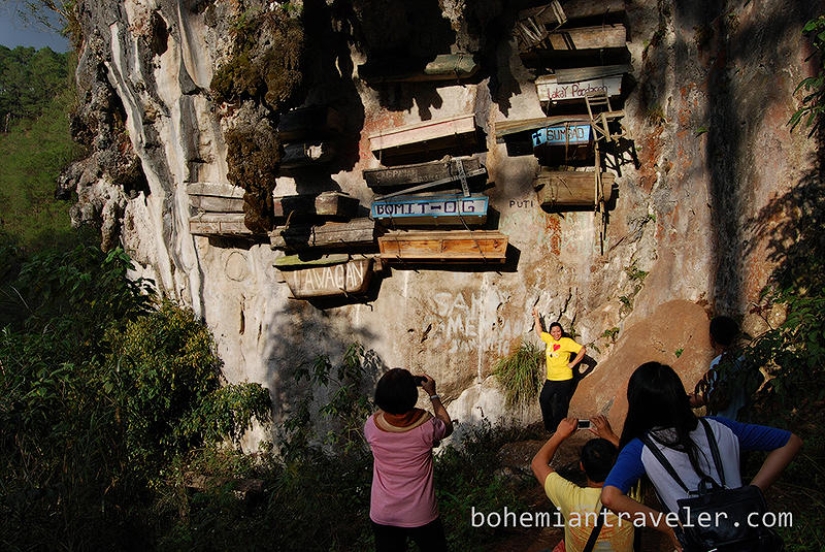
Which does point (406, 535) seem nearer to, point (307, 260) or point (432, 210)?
point (432, 210)

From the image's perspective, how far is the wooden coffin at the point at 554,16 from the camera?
6.87 m

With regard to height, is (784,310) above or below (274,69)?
below

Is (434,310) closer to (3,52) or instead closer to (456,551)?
(456,551)

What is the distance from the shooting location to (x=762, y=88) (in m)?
5.44

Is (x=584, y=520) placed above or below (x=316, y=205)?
below

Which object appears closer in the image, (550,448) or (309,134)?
(550,448)

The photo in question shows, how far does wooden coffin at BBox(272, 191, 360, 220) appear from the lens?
787 centimetres

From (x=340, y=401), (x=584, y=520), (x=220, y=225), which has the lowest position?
(x=340, y=401)

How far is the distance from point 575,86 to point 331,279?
4119 millimetres

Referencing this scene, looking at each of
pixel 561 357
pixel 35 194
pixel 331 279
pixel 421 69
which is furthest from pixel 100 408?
pixel 35 194

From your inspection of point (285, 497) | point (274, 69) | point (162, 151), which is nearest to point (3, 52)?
point (162, 151)

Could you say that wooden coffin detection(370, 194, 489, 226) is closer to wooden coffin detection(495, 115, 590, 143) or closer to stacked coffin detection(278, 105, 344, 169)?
wooden coffin detection(495, 115, 590, 143)

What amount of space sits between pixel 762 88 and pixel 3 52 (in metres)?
61.8

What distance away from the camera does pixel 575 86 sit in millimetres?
7066
